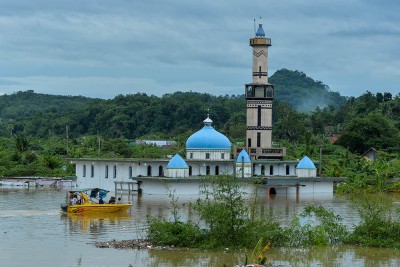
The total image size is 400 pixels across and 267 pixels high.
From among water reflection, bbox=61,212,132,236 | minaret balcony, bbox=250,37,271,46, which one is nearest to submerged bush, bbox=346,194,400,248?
water reflection, bbox=61,212,132,236

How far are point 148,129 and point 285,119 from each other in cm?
2858

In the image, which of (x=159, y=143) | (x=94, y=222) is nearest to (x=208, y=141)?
(x=94, y=222)

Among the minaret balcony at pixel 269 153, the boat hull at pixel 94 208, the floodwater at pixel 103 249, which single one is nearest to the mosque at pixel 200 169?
the minaret balcony at pixel 269 153

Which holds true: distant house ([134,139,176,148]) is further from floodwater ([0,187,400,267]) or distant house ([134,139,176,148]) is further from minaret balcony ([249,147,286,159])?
floodwater ([0,187,400,267])

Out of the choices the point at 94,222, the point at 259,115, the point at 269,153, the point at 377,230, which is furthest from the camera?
the point at 259,115

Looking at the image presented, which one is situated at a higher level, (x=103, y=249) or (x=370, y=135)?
(x=370, y=135)

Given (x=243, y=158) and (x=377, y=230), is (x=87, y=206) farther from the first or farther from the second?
(x=243, y=158)

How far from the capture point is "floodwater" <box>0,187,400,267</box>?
2608 cm

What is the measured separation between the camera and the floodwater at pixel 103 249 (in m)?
26.1

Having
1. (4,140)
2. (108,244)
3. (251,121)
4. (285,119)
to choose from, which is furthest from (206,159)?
(4,140)

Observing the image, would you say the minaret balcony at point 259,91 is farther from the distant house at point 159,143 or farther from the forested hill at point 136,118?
the forested hill at point 136,118

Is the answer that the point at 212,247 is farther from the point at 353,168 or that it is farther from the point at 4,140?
the point at 4,140

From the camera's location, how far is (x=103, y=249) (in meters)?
28.0

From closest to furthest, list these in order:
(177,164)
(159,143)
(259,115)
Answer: (177,164)
(259,115)
(159,143)
